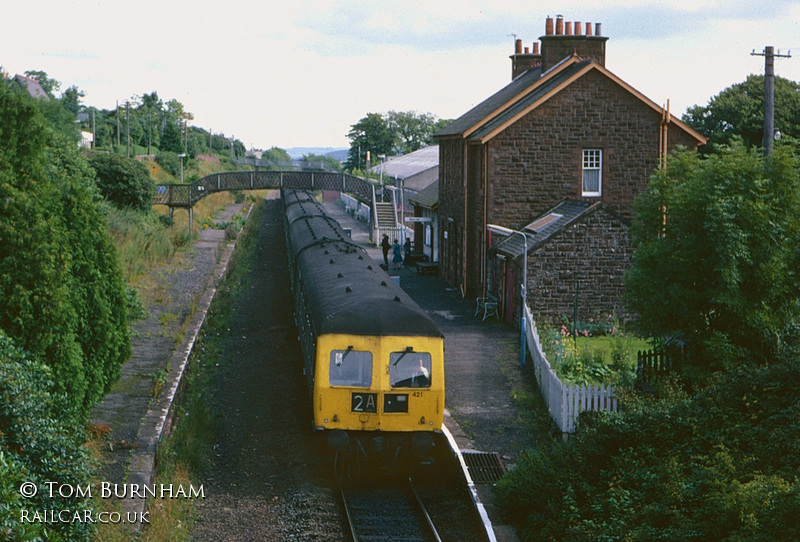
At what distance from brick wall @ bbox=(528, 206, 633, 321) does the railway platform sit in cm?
132

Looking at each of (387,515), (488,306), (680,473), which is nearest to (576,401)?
(387,515)

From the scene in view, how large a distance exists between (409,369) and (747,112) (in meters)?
41.1

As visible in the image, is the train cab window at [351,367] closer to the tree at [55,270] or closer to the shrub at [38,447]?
the tree at [55,270]

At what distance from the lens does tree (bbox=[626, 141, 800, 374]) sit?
1289 centimetres

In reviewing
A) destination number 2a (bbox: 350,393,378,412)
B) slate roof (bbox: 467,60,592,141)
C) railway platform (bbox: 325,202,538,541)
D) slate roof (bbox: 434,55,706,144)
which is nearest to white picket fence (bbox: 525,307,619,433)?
railway platform (bbox: 325,202,538,541)

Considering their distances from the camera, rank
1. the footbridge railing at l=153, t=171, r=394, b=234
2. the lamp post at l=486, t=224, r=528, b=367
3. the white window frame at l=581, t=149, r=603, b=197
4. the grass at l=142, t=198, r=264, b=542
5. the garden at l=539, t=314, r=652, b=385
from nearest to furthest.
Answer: the grass at l=142, t=198, r=264, b=542, the garden at l=539, t=314, r=652, b=385, the lamp post at l=486, t=224, r=528, b=367, the white window frame at l=581, t=149, r=603, b=197, the footbridge railing at l=153, t=171, r=394, b=234

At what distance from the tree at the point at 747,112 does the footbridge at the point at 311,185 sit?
57.7 feet

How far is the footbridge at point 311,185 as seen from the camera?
4200 centimetres

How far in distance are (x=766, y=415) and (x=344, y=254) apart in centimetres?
958

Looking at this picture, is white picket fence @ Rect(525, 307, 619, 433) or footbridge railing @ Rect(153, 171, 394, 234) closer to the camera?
white picket fence @ Rect(525, 307, 619, 433)

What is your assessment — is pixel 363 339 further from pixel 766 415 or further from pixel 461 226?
pixel 461 226

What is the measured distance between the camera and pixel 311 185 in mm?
46750

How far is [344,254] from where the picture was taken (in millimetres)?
17422

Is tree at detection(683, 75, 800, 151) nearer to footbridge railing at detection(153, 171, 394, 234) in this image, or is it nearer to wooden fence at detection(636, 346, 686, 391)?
footbridge railing at detection(153, 171, 394, 234)
